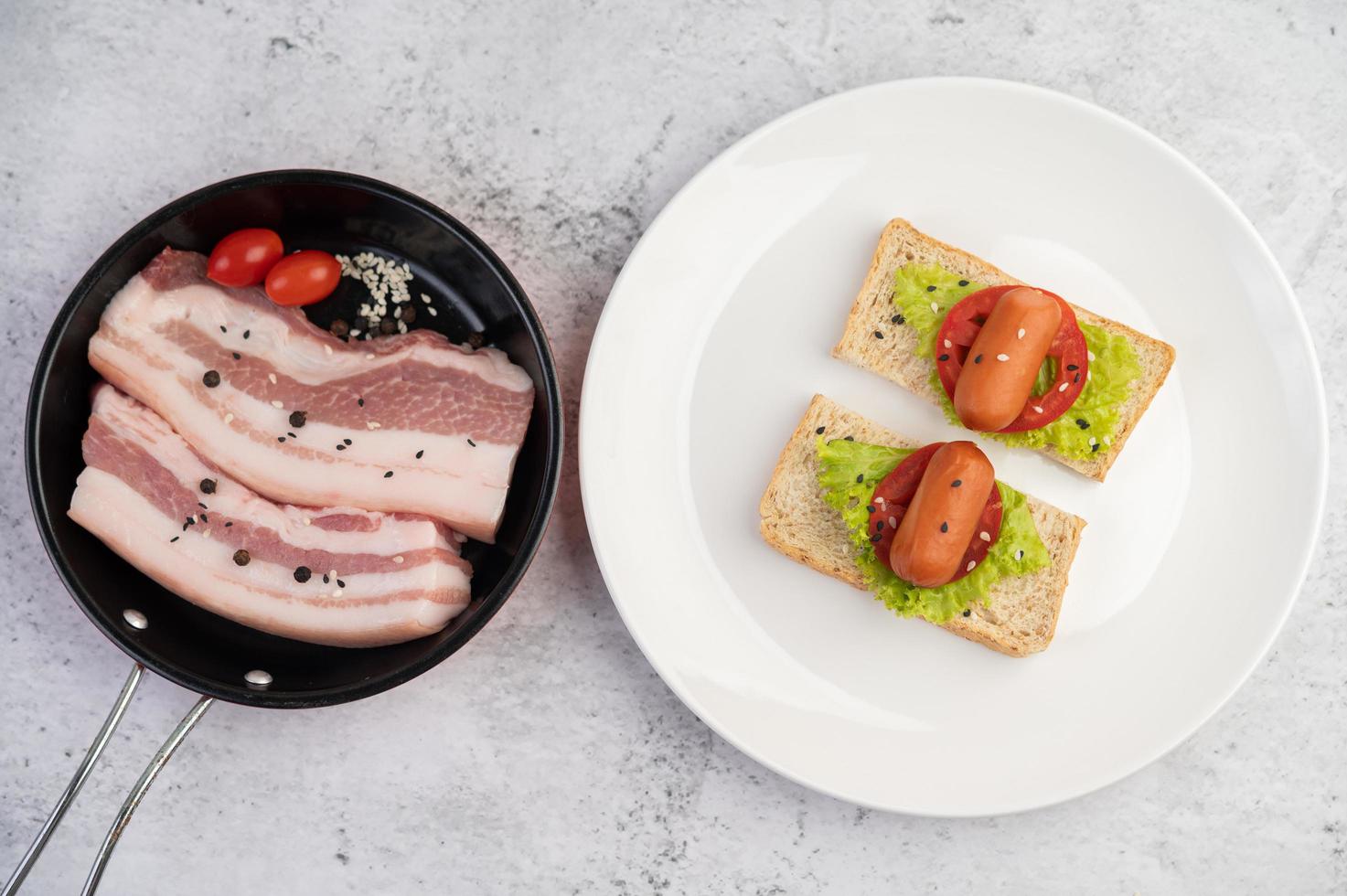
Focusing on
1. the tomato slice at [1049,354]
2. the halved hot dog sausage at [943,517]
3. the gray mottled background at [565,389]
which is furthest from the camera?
the gray mottled background at [565,389]

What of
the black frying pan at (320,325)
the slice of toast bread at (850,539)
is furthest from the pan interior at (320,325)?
the slice of toast bread at (850,539)

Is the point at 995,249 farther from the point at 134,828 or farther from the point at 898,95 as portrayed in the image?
the point at 134,828

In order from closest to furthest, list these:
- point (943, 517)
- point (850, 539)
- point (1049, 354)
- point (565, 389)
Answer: point (943, 517), point (1049, 354), point (850, 539), point (565, 389)

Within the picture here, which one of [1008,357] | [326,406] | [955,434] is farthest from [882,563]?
[326,406]

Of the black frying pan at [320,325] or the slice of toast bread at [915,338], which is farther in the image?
the slice of toast bread at [915,338]

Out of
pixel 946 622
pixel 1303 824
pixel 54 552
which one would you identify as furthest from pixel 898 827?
pixel 54 552

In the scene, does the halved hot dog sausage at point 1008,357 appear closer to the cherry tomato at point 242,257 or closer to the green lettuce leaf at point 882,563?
the green lettuce leaf at point 882,563

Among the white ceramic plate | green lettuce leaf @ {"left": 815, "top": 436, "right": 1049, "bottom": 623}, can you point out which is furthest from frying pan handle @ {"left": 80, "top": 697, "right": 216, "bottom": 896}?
green lettuce leaf @ {"left": 815, "top": 436, "right": 1049, "bottom": 623}

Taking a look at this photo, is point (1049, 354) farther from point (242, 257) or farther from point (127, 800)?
point (127, 800)
